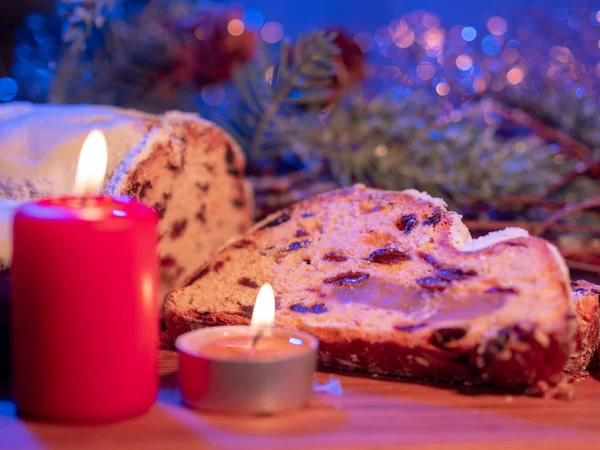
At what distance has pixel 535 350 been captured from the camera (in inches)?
39.9

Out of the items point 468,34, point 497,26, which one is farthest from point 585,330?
point 497,26

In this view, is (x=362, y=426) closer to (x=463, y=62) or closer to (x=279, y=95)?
(x=279, y=95)

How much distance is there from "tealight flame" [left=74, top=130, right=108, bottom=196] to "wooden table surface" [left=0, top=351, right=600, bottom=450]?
345 mm

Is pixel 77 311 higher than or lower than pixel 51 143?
lower

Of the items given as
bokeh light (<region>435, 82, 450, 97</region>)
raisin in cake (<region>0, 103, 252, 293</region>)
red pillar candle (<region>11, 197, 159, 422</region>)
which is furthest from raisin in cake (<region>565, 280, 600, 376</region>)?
bokeh light (<region>435, 82, 450, 97</region>)

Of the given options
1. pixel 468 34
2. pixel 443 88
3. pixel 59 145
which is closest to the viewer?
pixel 59 145

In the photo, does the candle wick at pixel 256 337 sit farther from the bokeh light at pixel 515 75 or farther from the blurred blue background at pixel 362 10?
the blurred blue background at pixel 362 10

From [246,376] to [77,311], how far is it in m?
0.25

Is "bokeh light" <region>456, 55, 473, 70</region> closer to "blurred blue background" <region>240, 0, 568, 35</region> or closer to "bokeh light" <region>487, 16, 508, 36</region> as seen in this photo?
"bokeh light" <region>487, 16, 508, 36</region>

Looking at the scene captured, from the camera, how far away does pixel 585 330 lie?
47.7 inches

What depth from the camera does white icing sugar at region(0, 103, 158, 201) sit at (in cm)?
135

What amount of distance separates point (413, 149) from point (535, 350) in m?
1.14

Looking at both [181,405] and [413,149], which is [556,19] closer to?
[413,149]

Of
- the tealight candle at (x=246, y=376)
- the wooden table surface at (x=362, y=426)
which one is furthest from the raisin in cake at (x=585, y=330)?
the tealight candle at (x=246, y=376)
